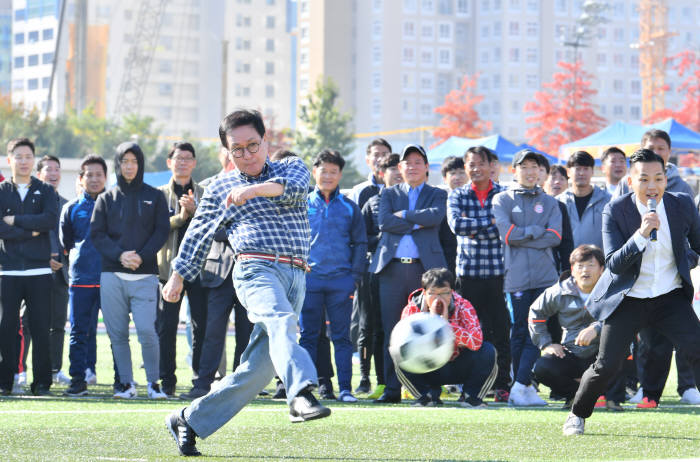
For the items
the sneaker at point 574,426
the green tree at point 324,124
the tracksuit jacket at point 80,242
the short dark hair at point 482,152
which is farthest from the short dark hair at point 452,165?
the green tree at point 324,124

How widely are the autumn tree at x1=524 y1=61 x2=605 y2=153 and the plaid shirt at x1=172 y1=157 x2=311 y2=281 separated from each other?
229 feet

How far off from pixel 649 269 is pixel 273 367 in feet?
8.34

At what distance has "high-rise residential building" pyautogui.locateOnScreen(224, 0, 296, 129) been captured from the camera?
146 meters

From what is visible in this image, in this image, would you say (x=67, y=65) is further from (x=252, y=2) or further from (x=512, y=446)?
(x=512, y=446)

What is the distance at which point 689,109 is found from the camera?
7162 centimetres

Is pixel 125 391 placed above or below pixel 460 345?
below

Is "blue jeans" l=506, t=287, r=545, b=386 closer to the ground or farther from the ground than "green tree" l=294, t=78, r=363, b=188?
closer to the ground

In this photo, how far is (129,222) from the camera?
10234 millimetres

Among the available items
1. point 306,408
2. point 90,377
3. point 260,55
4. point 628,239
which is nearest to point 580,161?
point 628,239

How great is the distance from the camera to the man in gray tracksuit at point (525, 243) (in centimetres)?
1044

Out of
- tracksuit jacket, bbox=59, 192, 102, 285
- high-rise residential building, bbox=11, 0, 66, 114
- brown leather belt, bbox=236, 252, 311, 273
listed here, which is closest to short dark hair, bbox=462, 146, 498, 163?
tracksuit jacket, bbox=59, 192, 102, 285

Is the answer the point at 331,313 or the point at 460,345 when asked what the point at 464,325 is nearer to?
the point at 460,345

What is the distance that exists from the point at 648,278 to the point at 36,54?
132 m

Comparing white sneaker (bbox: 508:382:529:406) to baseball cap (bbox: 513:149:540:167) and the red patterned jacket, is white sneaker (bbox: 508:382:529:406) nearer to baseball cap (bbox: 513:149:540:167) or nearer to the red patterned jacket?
the red patterned jacket
